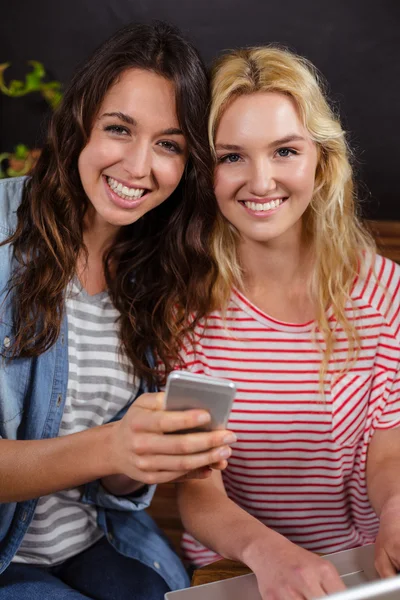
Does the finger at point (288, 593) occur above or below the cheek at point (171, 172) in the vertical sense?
below

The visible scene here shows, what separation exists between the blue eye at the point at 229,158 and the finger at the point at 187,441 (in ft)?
2.21

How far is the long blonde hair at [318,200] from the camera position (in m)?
1.47

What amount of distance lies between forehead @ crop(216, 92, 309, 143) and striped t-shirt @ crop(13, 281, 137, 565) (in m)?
0.44

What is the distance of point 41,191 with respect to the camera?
5.05 feet

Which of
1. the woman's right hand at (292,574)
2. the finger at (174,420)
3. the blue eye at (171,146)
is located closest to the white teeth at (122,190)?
the blue eye at (171,146)

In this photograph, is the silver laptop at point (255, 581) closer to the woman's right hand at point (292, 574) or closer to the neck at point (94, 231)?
the woman's right hand at point (292, 574)

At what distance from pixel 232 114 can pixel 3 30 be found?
141 centimetres

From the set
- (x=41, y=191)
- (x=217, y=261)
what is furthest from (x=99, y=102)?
(x=217, y=261)

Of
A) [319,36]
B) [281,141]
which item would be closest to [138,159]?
[281,141]

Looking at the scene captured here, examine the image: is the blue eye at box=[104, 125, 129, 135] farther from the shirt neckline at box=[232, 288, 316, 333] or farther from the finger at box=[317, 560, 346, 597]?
the finger at box=[317, 560, 346, 597]

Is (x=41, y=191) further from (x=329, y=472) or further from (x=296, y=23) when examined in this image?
(x=296, y=23)

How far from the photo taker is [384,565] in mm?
1161

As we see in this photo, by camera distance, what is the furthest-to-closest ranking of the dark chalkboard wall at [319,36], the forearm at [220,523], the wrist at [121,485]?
the dark chalkboard wall at [319,36], the wrist at [121,485], the forearm at [220,523]

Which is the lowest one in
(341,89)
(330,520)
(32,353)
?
(330,520)
